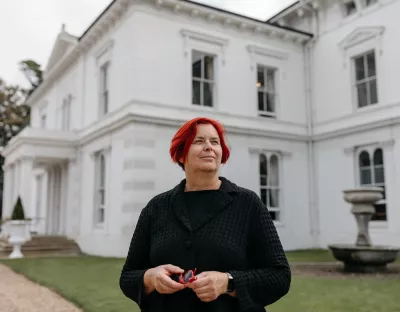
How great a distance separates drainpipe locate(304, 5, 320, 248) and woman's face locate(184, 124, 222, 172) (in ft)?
51.2

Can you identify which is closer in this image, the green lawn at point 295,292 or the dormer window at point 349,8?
the green lawn at point 295,292

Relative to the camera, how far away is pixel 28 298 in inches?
295

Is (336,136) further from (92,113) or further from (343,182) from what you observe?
(92,113)

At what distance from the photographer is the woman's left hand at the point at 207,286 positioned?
1654 mm

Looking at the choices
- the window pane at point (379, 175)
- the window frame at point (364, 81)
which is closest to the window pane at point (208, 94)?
the window frame at point (364, 81)

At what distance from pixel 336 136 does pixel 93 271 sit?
10112 millimetres

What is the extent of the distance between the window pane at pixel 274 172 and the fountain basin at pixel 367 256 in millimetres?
6979

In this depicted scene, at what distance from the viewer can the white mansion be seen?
14.1 meters

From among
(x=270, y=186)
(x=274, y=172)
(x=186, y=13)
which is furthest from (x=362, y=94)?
(x=186, y=13)

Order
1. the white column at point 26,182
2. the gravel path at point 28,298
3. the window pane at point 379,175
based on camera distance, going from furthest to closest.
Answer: the white column at point 26,182, the window pane at point 379,175, the gravel path at point 28,298

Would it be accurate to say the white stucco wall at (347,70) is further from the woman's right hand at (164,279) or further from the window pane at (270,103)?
the woman's right hand at (164,279)

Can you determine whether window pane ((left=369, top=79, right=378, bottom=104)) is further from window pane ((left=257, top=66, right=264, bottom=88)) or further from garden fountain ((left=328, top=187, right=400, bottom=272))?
garden fountain ((left=328, top=187, right=400, bottom=272))

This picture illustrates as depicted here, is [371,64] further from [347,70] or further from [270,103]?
[270,103]

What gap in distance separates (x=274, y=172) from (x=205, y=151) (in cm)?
1506
